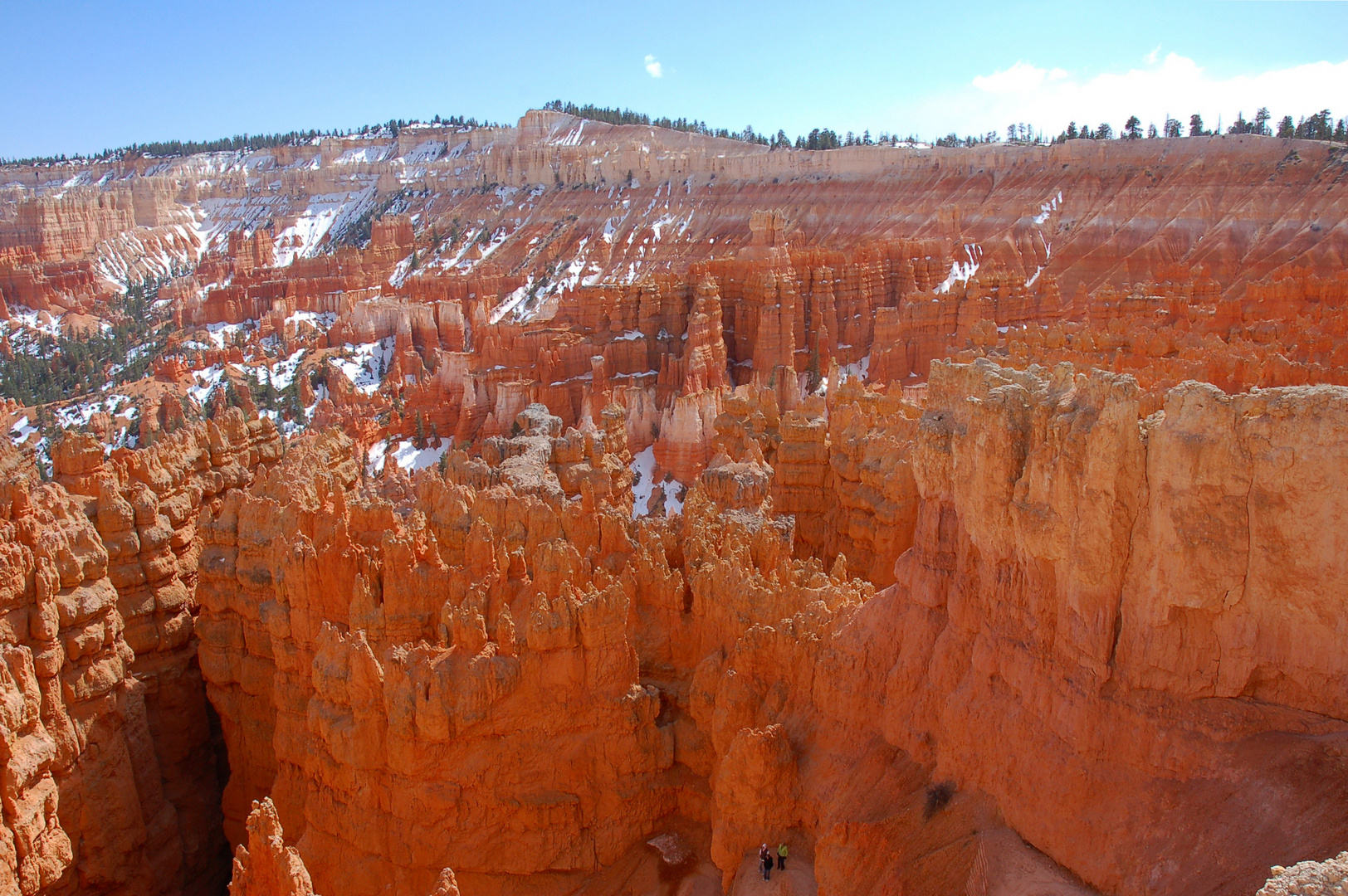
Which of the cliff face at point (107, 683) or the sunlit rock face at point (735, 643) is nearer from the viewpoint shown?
the sunlit rock face at point (735, 643)

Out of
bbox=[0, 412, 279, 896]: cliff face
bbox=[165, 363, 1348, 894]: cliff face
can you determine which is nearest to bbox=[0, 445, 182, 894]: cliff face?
bbox=[0, 412, 279, 896]: cliff face

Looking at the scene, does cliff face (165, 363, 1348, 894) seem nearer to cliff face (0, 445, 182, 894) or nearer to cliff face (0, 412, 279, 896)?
cliff face (0, 412, 279, 896)

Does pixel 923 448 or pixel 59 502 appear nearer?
pixel 923 448

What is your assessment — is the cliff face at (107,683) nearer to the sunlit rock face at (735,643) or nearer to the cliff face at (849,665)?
the sunlit rock face at (735,643)

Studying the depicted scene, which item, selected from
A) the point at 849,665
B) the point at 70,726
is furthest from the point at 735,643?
the point at 70,726

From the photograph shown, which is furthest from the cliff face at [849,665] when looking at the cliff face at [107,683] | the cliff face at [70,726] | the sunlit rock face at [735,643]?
the cliff face at [70,726]

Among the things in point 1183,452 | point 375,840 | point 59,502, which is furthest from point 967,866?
point 59,502

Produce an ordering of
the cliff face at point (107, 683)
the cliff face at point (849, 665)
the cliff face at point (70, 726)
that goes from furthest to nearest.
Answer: the cliff face at point (107, 683) < the cliff face at point (70, 726) < the cliff face at point (849, 665)

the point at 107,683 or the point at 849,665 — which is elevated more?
the point at 849,665

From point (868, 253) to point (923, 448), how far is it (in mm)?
37120

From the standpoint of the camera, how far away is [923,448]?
8688 mm

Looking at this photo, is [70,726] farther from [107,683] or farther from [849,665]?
[849,665]

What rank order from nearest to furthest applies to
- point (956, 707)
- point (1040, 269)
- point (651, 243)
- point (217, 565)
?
point (956, 707) < point (217, 565) < point (1040, 269) < point (651, 243)

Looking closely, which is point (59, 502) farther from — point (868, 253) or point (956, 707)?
point (868, 253)
